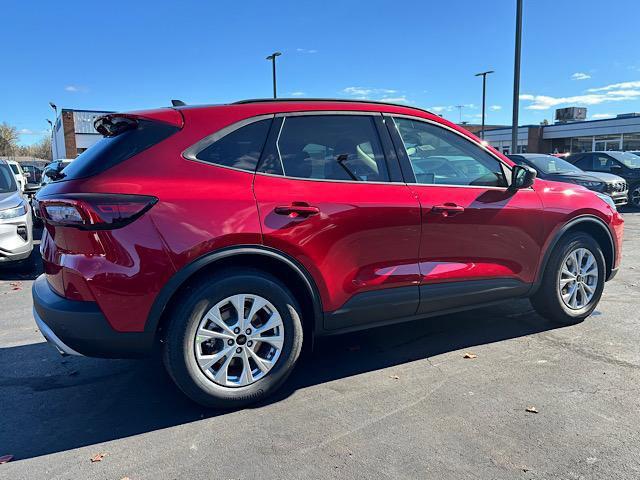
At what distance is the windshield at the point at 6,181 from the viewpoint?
298 inches

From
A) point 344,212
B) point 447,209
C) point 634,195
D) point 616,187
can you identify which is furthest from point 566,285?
point 634,195

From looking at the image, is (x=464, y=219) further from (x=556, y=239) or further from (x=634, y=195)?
(x=634, y=195)

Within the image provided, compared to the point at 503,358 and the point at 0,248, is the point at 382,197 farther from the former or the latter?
the point at 0,248

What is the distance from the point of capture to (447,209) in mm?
3666

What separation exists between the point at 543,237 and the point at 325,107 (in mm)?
2121

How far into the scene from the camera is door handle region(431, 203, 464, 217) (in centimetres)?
363

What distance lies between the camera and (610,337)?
4.25m

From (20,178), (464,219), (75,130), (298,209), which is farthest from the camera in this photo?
(75,130)

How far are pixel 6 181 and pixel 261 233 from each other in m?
6.52

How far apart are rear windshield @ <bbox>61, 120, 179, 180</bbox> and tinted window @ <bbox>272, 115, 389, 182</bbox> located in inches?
28.7

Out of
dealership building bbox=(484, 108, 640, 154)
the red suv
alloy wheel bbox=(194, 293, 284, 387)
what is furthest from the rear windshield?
dealership building bbox=(484, 108, 640, 154)

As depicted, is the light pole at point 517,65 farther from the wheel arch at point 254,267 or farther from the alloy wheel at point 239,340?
the alloy wheel at point 239,340

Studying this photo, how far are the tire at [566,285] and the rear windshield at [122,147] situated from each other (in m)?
3.23

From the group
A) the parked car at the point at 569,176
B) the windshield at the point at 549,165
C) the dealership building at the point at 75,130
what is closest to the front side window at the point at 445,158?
the parked car at the point at 569,176
